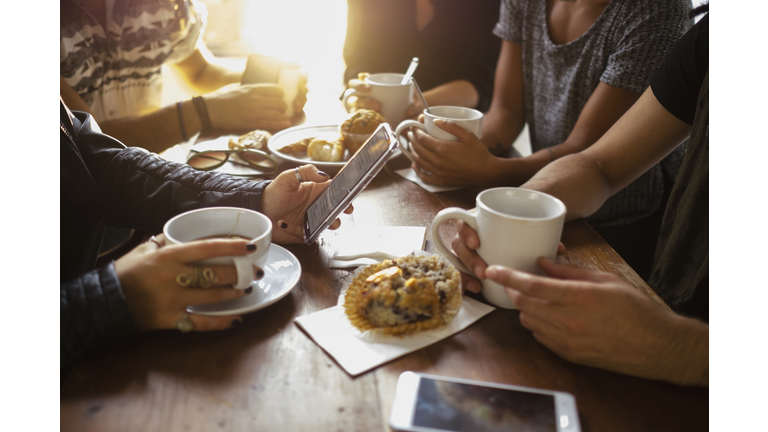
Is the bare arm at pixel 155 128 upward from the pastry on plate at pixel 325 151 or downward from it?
downward

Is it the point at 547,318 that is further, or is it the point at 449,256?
the point at 449,256

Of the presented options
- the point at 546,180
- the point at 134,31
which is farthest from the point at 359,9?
the point at 546,180

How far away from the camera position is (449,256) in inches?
28.3

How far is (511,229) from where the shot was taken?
0.63m

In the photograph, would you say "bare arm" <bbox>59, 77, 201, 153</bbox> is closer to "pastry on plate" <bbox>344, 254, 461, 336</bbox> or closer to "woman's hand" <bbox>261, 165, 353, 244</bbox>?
"woman's hand" <bbox>261, 165, 353, 244</bbox>

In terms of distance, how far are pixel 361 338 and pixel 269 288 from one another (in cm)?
16

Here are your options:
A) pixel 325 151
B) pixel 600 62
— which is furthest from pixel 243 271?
pixel 600 62

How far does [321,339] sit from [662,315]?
1.44 ft

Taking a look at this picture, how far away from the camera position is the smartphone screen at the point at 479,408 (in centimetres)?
48

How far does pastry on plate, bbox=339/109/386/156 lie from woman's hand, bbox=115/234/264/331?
0.72 meters

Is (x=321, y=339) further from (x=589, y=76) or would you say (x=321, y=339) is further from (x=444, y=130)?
(x=589, y=76)

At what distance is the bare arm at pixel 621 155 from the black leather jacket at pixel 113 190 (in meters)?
0.66

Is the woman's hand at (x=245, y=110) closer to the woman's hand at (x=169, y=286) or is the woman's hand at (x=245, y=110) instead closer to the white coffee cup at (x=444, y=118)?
the white coffee cup at (x=444, y=118)

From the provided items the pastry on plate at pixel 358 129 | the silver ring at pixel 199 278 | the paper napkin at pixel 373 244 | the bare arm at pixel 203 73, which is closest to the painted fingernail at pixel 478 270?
the paper napkin at pixel 373 244
